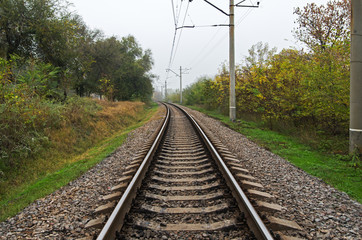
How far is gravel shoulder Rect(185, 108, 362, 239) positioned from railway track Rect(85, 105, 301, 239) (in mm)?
352

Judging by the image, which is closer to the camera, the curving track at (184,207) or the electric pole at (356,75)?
the curving track at (184,207)

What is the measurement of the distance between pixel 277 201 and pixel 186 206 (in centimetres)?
147

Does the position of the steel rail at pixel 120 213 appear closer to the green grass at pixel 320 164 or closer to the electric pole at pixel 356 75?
the green grass at pixel 320 164

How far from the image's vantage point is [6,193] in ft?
17.0

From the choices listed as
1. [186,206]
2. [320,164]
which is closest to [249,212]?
[186,206]

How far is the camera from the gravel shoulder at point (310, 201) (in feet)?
9.07

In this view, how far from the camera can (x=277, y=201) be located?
3.51 metres

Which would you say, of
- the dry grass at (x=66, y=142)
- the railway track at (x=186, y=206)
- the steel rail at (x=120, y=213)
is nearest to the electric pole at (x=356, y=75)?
the railway track at (x=186, y=206)

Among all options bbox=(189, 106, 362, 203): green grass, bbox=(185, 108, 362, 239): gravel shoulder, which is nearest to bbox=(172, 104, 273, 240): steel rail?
bbox=(185, 108, 362, 239): gravel shoulder

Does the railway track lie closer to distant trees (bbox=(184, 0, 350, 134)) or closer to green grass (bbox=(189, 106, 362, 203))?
green grass (bbox=(189, 106, 362, 203))

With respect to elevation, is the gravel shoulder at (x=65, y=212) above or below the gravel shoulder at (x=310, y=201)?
below

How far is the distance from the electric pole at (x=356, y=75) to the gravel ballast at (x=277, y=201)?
1.81 metres

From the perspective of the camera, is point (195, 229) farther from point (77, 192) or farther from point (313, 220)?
point (77, 192)

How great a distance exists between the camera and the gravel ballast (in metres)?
2.79
